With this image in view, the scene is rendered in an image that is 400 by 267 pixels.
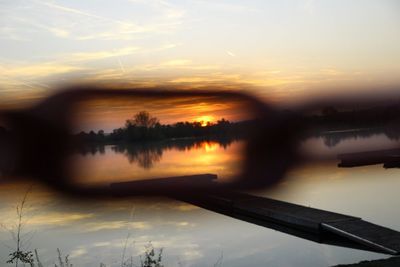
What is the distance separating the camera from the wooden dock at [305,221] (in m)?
8.55

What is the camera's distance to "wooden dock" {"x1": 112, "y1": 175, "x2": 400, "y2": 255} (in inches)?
336

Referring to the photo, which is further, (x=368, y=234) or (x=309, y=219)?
(x=309, y=219)

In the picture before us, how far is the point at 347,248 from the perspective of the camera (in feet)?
29.6

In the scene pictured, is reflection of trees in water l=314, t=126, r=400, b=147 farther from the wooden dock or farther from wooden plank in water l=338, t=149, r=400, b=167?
the wooden dock

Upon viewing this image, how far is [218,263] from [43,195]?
42.4ft

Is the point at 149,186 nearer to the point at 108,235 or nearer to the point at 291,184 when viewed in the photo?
the point at 291,184

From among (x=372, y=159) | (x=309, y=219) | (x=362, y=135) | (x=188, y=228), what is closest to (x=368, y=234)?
(x=309, y=219)

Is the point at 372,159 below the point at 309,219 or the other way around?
the other way around

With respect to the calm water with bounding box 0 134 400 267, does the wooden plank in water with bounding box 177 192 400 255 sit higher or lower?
higher

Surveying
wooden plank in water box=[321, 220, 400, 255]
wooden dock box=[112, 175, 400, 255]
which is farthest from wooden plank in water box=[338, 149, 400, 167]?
wooden plank in water box=[321, 220, 400, 255]

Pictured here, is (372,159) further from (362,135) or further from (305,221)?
(362,135)

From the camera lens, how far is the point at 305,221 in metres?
10.5

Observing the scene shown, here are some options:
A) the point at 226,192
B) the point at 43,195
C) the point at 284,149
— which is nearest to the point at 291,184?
the point at 226,192

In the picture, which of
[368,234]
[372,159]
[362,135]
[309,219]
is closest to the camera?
[368,234]
